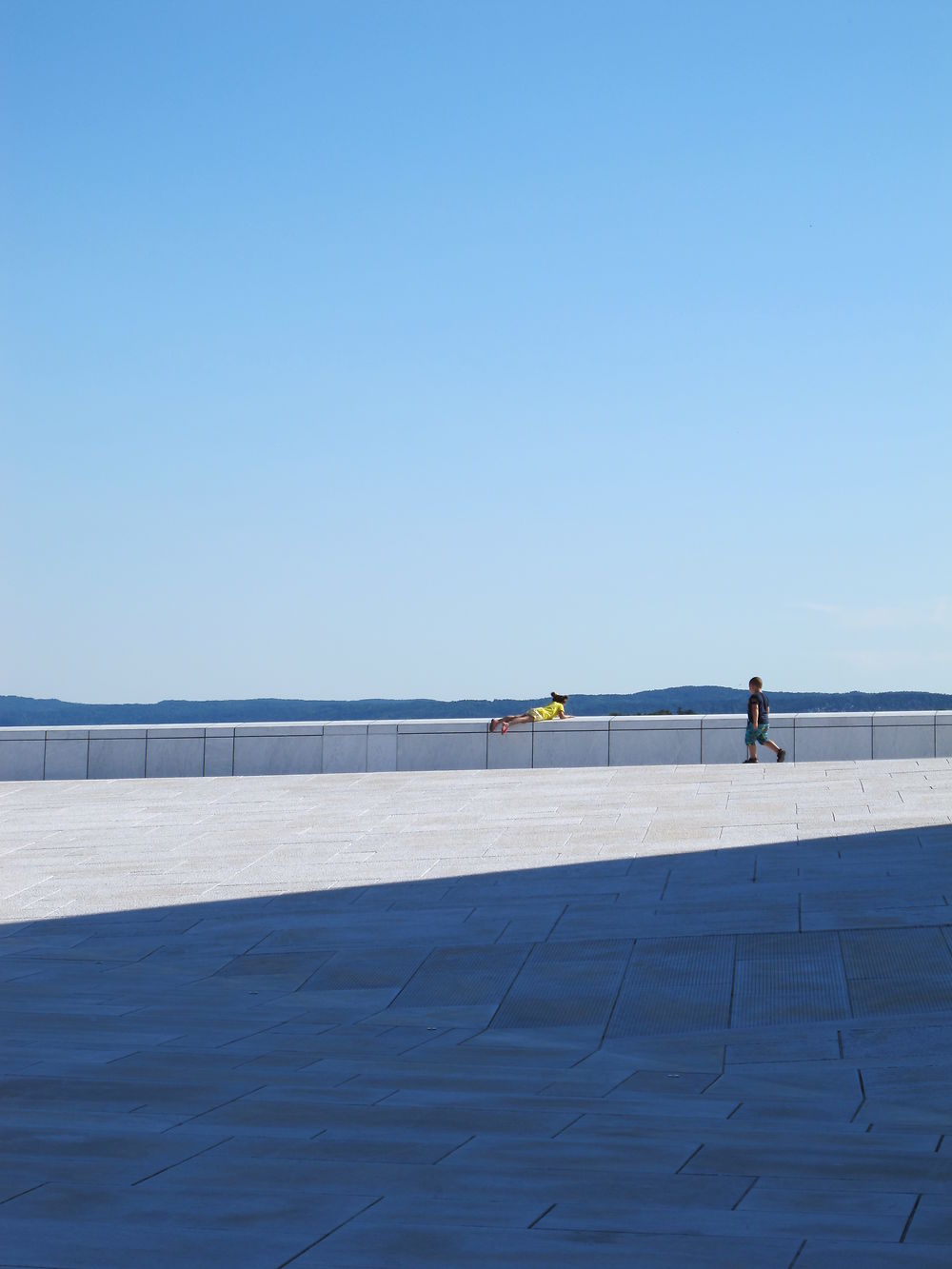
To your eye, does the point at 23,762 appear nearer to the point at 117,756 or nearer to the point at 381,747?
the point at 117,756

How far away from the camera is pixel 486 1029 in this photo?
7.96 meters

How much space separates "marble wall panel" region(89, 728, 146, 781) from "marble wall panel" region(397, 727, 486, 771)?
3.97m

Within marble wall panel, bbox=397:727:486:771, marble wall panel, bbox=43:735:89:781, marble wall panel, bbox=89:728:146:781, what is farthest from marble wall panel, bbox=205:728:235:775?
marble wall panel, bbox=397:727:486:771

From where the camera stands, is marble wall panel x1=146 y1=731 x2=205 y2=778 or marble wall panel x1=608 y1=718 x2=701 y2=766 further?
marble wall panel x1=608 y1=718 x2=701 y2=766

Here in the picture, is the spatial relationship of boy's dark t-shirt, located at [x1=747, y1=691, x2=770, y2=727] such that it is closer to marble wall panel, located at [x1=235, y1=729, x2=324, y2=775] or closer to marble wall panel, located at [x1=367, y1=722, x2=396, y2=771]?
marble wall panel, located at [x1=367, y1=722, x2=396, y2=771]

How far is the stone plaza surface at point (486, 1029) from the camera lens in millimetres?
4086

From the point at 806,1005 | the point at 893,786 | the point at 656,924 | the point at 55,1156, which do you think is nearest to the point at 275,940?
the point at 656,924

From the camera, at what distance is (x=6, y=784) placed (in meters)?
19.9

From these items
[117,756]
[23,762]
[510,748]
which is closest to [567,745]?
[510,748]

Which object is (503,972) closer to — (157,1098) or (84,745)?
(157,1098)

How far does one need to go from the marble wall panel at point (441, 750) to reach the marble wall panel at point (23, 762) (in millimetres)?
5566

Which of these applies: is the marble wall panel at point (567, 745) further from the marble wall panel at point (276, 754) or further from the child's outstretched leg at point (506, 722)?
the marble wall panel at point (276, 754)

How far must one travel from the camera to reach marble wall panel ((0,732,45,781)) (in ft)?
67.6

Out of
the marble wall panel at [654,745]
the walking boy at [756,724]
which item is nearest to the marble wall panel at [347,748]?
the marble wall panel at [654,745]
